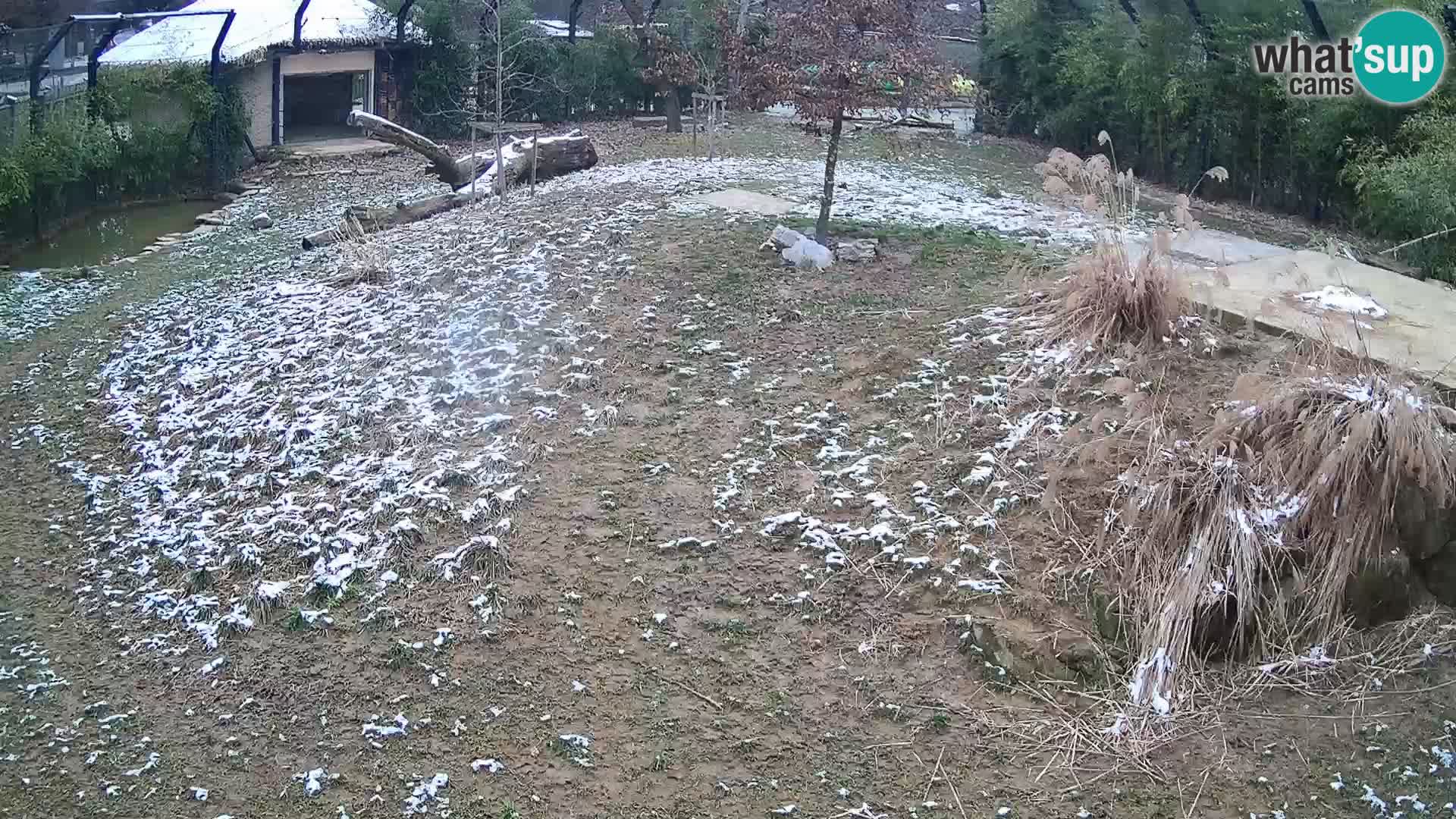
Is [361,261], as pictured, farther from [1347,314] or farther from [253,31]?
[253,31]

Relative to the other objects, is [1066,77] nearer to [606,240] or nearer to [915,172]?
[915,172]

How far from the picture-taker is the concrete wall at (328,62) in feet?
47.5

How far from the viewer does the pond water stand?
9.12m

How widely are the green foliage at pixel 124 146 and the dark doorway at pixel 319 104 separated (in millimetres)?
3123

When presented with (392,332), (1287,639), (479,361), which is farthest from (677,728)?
(392,332)

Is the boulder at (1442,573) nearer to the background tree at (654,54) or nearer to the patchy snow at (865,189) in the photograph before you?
the patchy snow at (865,189)

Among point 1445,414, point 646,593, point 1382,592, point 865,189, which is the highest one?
point 865,189

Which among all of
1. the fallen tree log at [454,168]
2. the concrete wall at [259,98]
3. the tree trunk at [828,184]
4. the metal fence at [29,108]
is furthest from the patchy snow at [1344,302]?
the concrete wall at [259,98]

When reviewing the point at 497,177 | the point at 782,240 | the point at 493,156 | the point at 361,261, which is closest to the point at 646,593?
the point at 782,240

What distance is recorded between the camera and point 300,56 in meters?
14.5

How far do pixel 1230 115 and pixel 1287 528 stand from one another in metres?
7.41

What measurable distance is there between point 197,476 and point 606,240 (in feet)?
9.26

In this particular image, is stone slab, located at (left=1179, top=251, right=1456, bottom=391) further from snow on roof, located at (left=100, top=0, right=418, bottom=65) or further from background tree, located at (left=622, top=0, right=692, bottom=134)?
snow on roof, located at (left=100, top=0, right=418, bottom=65)

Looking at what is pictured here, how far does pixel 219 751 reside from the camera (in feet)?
11.5
